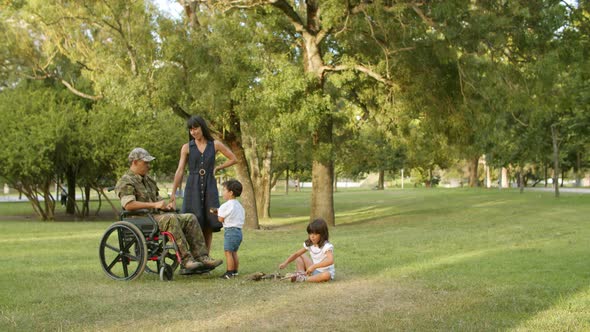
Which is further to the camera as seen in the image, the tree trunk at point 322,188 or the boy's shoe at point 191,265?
the tree trunk at point 322,188

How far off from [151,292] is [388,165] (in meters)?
68.2

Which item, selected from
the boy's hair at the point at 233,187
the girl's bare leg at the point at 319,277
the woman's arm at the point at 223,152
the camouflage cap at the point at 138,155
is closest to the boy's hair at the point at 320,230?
the girl's bare leg at the point at 319,277

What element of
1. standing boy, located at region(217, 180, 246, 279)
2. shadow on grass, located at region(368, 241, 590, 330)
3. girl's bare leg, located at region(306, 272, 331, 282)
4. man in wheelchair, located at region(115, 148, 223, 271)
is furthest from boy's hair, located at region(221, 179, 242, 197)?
shadow on grass, located at region(368, 241, 590, 330)

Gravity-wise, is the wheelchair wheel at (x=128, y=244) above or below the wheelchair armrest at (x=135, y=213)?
below

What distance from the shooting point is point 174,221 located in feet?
29.4

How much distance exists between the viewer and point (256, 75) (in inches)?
894

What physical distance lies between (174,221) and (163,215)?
23cm

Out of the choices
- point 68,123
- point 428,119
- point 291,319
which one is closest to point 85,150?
point 68,123

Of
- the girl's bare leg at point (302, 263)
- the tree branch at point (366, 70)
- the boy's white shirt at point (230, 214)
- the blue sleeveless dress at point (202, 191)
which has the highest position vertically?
the tree branch at point (366, 70)

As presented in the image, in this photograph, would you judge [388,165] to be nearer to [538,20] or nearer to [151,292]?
[538,20]

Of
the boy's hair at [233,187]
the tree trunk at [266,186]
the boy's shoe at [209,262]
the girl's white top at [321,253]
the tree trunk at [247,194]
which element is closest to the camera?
the girl's white top at [321,253]

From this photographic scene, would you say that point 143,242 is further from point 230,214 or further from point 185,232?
point 230,214

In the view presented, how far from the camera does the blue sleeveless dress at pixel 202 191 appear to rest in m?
9.44

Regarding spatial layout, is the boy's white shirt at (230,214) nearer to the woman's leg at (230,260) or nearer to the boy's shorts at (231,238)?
the boy's shorts at (231,238)
